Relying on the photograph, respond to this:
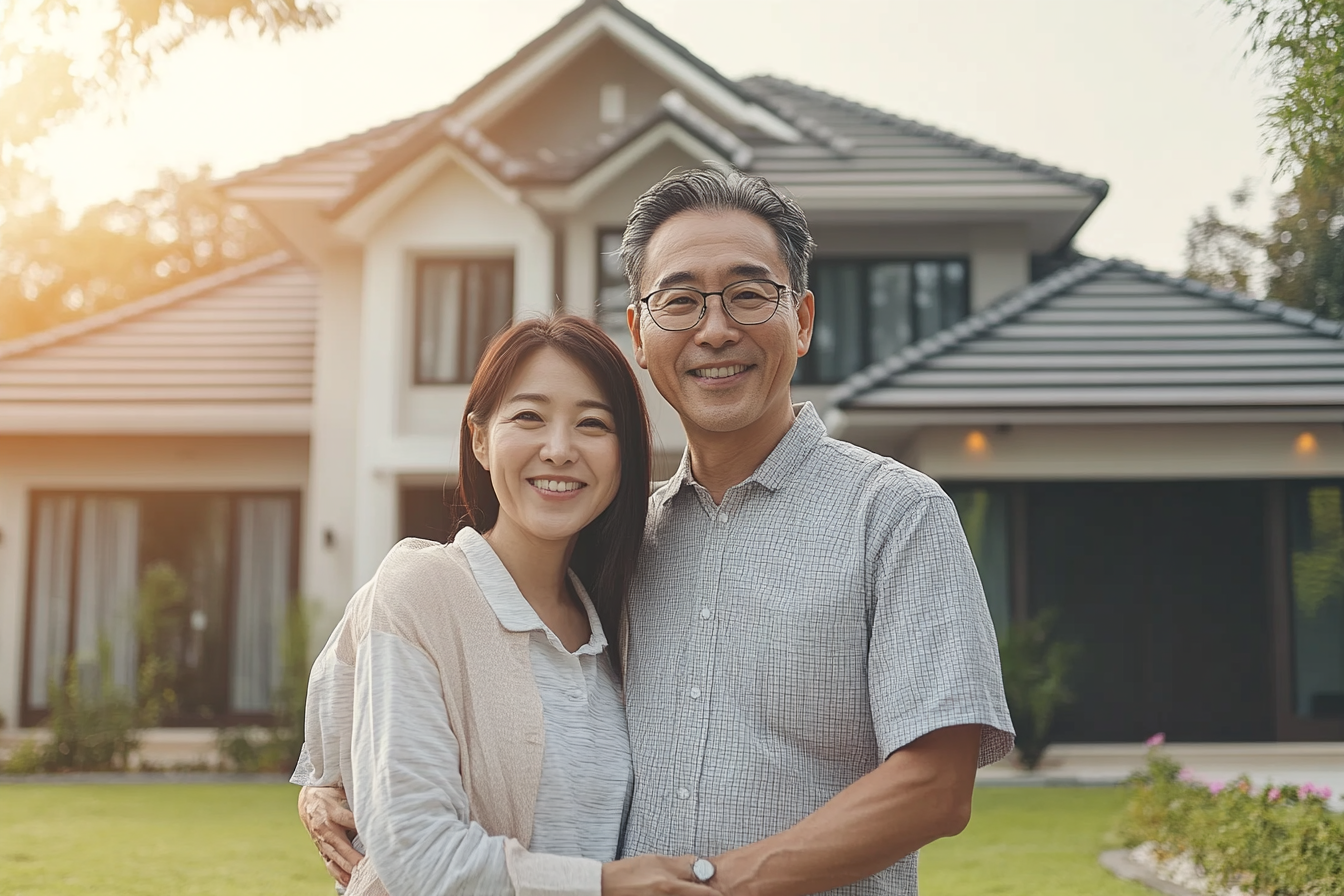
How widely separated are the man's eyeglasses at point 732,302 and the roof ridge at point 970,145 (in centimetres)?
1103

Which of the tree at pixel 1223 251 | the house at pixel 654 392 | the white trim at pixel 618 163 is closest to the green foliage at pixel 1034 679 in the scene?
the house at pixel 654 392

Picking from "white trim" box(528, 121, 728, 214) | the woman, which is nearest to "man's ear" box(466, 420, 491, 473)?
the woman

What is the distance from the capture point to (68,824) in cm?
849

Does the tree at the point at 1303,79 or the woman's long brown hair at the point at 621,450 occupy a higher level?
the tree at the point at 1303,79

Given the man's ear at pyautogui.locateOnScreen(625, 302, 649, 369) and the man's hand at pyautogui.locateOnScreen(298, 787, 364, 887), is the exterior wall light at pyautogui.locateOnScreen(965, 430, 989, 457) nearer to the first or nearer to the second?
the man's ear at pyautogui.locateOnScreen(625, 302, 649, 369)

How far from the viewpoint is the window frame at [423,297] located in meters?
13.1

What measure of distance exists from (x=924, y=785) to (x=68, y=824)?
26.6ft

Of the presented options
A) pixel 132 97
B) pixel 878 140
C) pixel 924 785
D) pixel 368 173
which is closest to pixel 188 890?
pixel 132 97

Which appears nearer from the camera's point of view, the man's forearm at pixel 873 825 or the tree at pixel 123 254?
the man's forearm at pixel 873 825

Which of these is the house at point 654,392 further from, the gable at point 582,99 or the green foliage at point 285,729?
the green foliage at point 285,729

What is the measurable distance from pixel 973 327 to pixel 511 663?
10.0 metres

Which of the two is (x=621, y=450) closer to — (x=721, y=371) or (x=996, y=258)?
(x=721, y=371)

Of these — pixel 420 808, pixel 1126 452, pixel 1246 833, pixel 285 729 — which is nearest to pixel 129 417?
pixel 285 729

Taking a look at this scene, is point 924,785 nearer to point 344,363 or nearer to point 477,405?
point 477,405
